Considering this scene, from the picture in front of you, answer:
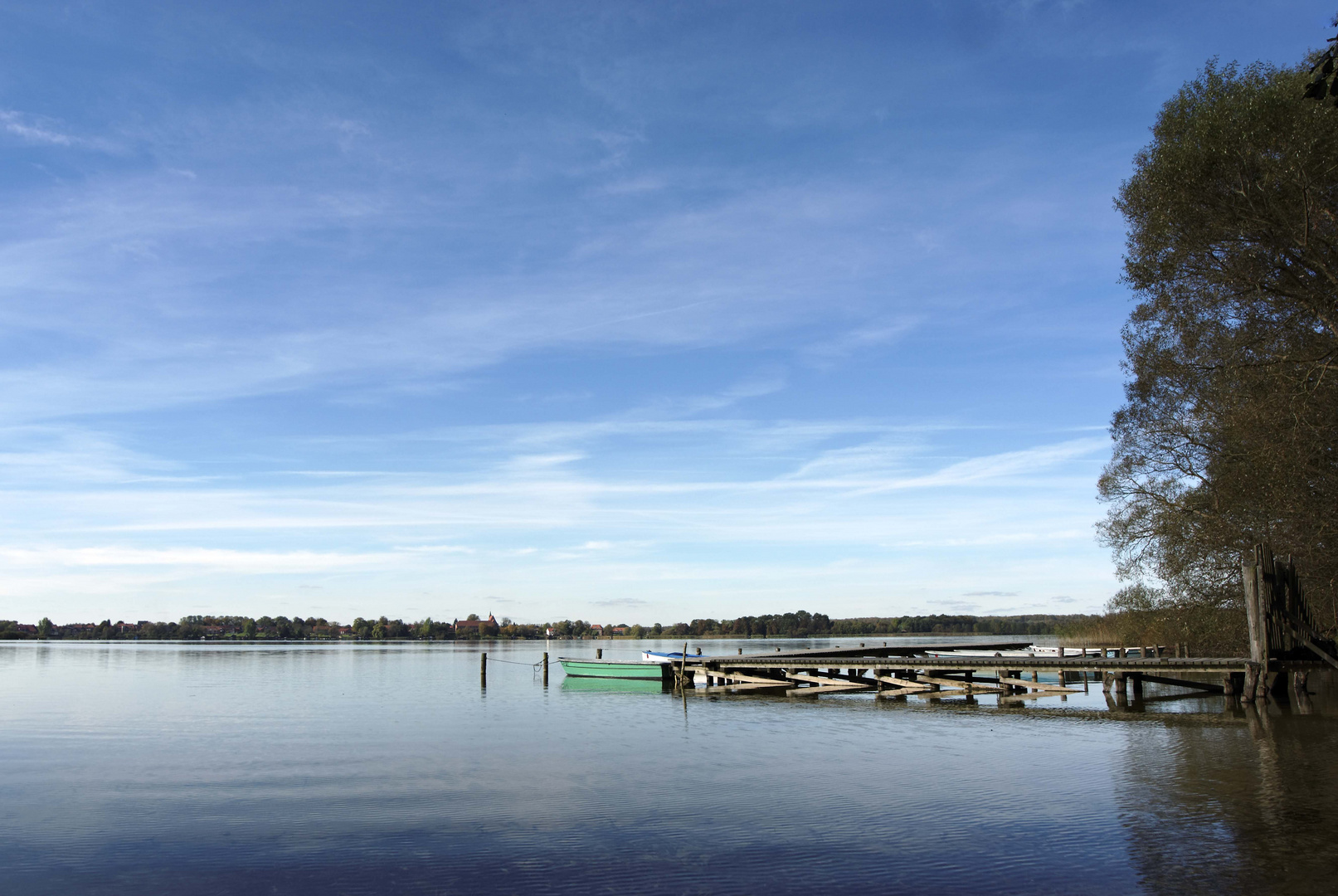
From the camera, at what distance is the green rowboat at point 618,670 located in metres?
48.5

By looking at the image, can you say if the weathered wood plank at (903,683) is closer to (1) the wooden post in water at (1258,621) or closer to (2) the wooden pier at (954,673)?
(2) the wooden pier at (954,673)

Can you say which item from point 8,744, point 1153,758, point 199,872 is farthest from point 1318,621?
point 8,744

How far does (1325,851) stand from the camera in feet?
39.7

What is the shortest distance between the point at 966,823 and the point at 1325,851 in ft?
15.5

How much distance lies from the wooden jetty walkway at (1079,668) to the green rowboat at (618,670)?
34.9 inches

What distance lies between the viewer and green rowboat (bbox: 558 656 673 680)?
4847 centimetres

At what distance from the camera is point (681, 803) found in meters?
17.0

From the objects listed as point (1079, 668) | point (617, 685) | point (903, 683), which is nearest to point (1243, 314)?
point (1079, 668)

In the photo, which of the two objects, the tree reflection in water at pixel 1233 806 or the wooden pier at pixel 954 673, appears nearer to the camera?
the tree reflection in water at pixel 1233 806

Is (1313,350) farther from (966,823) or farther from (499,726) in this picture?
(499,726)

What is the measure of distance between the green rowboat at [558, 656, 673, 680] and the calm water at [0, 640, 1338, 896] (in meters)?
14.1

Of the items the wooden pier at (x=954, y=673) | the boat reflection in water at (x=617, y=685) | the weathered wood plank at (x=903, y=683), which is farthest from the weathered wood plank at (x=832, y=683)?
the boat reflection in water at (x=617, y=685)

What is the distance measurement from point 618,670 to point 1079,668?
23941mm

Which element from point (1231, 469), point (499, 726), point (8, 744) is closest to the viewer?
point (8, 744)
